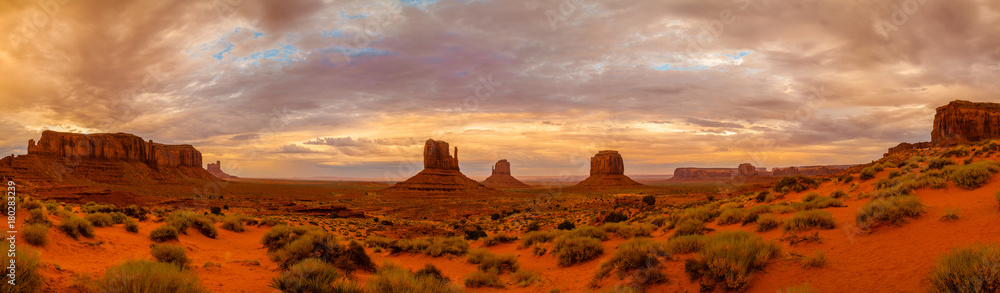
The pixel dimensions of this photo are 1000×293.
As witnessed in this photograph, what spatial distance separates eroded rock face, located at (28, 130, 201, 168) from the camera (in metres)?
102

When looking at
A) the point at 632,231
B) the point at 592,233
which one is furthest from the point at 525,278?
the point at 632,231

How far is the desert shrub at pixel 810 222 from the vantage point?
10861mm

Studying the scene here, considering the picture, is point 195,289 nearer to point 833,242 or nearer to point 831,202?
point 833,242

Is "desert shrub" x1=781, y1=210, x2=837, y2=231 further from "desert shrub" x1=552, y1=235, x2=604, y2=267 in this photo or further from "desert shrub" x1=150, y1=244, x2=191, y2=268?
"desert shrub" x1=150, y1=244, x2=191, y2=268

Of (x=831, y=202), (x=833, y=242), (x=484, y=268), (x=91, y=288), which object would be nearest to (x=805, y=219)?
(x=833, y=242)

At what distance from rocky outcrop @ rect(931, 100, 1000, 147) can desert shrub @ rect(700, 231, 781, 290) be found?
66.0m

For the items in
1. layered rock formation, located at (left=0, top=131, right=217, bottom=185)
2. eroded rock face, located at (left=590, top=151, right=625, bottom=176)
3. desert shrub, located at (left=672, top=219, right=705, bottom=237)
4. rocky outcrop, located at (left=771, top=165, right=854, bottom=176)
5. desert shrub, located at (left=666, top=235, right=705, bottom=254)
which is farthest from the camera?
rocky outcrop, located at (left=771, top=165, right=854, bottom=176)

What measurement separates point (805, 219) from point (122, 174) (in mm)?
141058

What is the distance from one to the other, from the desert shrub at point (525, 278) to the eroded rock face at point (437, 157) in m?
119

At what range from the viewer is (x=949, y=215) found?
9391mm

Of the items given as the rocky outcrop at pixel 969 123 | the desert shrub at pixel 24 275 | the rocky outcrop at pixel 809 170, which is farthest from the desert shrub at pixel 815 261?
the rocky outcrop at pixel 809 170

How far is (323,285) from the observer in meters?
7.63

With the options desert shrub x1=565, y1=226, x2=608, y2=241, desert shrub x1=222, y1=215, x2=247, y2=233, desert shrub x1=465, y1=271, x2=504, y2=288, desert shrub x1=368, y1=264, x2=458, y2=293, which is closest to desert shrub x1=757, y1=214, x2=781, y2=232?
desert shrub x1=565, y1=226, x2=608, y2=241

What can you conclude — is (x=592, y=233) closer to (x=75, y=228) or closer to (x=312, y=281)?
(x=312, y=281)
